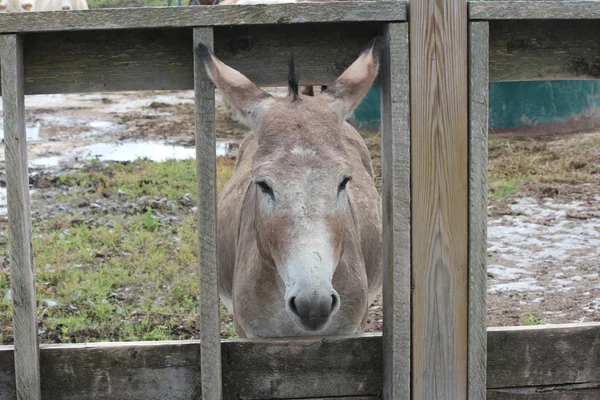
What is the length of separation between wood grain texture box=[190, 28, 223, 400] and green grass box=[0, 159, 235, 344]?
2.52m

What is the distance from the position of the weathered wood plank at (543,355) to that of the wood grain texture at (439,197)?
0.87ft

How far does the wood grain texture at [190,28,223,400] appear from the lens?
292 cm

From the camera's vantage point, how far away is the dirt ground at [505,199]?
607cm

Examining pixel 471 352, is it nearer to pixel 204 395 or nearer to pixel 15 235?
pixel 204 395

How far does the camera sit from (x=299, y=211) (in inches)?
121

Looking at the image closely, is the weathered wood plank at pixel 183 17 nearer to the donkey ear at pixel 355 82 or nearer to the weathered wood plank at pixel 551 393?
the donkey ear at pixel 355 82

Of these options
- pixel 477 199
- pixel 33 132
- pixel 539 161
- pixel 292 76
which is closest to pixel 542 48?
pixel 477 199

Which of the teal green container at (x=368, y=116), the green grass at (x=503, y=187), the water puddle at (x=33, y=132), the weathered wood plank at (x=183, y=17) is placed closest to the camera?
the weathered wood plank at (x=183, y=17)

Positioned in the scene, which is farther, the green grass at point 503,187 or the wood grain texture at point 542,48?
the green grass at point 503,187

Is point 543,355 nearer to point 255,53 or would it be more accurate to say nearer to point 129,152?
point 255,53

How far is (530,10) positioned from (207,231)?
1.43m

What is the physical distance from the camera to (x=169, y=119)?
13898mm

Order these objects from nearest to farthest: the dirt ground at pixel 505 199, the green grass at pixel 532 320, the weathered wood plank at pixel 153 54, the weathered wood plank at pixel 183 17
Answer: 1. the weathered wood plank at pixel 183 17
2. the weathered wood plank at pixel 153 54
3. the green grass at pixel 532 320
4. the dirt ground at pixel 505 199

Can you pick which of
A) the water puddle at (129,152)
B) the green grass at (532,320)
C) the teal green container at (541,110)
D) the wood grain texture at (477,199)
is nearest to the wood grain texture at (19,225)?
the wood grain texture at (477,199)
